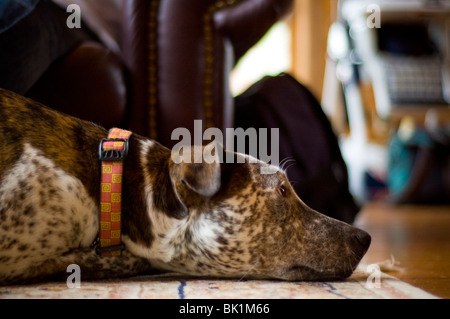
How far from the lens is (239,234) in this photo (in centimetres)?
115

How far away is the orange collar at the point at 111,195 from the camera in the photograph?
3.67ft

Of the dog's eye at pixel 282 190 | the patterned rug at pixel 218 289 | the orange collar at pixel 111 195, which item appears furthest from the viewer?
the dog's eye at pixel 282 190

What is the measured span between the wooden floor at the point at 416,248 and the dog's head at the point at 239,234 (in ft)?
0.69

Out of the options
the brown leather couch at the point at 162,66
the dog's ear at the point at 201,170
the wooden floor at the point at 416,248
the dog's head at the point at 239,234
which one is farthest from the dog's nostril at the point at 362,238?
the brown leather couch at the point at 162,66

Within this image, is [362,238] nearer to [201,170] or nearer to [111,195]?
[201,170]

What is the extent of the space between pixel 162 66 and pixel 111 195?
2.27ft

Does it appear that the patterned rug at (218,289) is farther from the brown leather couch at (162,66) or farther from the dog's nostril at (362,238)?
the brown leather couch at (162,66)

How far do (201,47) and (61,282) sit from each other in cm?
92

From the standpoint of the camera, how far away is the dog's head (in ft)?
3.78

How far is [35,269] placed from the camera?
1.11 m

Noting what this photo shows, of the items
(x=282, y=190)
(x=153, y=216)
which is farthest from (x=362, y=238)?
(x=153, y=216)
